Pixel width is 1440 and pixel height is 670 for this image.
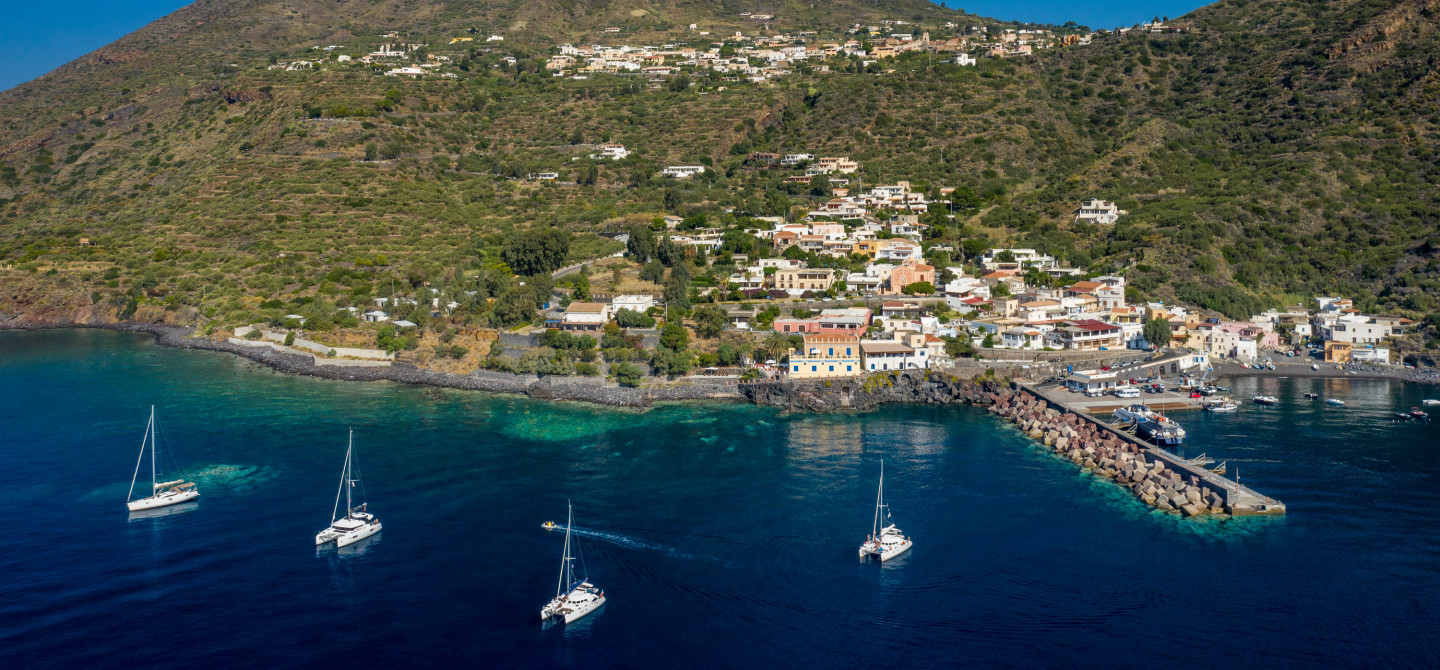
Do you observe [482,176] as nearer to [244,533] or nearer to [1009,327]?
[1009,327]

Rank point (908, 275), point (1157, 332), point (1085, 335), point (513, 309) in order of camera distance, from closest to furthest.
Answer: point (1085, 335), point (1157, 332), point (513, 309), point (908, 275)

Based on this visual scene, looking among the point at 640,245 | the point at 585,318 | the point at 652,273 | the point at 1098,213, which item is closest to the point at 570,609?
the point at 585,318

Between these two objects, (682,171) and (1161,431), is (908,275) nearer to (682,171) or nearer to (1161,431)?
(1161,431)

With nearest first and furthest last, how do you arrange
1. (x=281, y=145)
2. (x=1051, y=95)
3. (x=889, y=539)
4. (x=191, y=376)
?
(x=889, y=539) → (x=191, y=376) → (x=281, y=145) → (x=1051, y=95)

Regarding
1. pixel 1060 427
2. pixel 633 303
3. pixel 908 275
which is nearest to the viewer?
pixel 1060 427

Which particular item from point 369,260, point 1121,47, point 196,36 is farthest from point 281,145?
point 1121,47

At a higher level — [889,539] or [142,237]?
[142,237]
